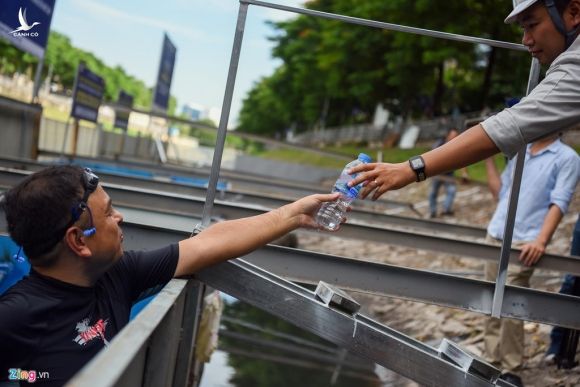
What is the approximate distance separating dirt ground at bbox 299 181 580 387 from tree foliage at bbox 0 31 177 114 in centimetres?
2599

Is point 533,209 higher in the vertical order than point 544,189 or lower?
lower

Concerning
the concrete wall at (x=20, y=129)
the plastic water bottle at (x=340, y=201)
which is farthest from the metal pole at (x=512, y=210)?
the concrete wall at (x=20, y=129)

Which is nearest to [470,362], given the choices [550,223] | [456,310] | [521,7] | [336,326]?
[336,326]

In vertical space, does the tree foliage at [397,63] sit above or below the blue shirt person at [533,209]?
above

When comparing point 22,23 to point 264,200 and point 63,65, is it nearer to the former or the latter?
point 264,200

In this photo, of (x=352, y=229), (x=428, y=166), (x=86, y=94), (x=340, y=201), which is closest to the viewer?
(x=428, y=166)

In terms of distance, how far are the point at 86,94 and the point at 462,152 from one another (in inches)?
405

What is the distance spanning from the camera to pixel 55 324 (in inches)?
92.6

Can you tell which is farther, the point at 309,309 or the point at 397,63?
the point at 397,63

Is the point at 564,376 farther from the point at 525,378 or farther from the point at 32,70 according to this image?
the point at 32,70

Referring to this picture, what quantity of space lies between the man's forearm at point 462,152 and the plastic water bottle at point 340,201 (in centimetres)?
29

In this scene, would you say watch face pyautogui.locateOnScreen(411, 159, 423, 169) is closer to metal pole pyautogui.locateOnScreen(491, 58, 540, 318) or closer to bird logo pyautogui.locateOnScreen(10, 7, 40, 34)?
metal pole pyautogui.locateOnScreen(491, 58, 540, 318)

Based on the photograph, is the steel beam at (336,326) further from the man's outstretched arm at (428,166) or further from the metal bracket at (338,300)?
the man's outstretched arm at (428,166)

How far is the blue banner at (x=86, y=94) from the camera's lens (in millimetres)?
11195
